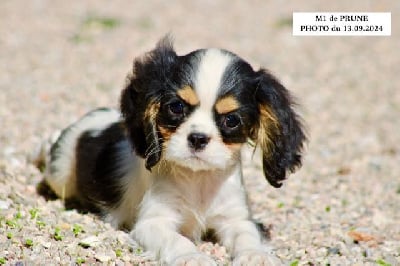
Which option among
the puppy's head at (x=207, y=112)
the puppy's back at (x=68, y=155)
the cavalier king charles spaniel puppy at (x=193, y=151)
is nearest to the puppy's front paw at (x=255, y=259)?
the cavalier king charles spaniel puppy at (x=193, y=151)

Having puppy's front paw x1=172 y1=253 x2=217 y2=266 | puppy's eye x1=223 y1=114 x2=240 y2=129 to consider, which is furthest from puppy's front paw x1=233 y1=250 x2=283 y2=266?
puppy's eye x1=223 y1=114 x2=240 y2=129

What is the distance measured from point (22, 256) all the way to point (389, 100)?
8063 millimetres

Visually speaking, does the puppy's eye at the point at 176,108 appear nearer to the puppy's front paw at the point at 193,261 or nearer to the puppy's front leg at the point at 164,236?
the puppy's front leg at the point at 164,236

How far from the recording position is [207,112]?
16.7 ft

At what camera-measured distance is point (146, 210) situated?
567 cm

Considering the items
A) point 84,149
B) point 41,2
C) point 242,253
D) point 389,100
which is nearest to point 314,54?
point 389,100

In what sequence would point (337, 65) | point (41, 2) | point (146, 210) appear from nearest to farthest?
point (146, 210) < point (337, 65) < point (41, 2)

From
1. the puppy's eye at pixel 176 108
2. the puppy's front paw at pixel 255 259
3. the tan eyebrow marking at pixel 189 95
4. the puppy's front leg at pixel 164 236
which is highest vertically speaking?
the tan eyebrow marking at pixel 189 95

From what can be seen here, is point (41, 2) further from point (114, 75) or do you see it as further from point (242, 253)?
point (242, 253)

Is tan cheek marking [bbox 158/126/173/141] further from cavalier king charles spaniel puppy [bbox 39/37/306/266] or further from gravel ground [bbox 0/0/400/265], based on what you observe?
gravel ground [bbox 0/0/400/265]

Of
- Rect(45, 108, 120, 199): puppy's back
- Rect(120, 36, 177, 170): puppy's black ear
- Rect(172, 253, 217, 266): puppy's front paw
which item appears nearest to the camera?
Rect(172, 253, 217, 266): puppy's front paw

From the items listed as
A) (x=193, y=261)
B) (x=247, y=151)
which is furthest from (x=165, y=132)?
(x=247, y=151)

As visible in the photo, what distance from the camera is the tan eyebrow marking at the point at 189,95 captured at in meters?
5.10

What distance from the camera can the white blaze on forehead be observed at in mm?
5090
